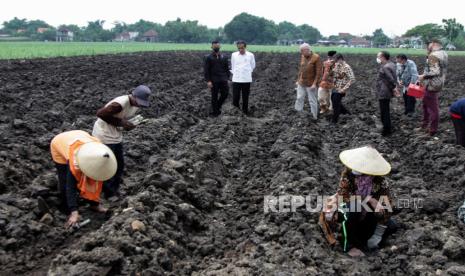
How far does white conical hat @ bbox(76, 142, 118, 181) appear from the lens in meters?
5.27

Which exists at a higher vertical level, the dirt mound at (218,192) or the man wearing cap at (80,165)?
the man wearing cap at (80,165)

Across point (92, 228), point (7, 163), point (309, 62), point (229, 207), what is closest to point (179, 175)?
point (229, 207)

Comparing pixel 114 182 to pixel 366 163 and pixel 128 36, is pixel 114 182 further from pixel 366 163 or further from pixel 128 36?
pixel 128 36

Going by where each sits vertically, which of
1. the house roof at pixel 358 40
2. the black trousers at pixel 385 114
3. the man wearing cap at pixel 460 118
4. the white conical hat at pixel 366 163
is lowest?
the house roof at pixel 358 40

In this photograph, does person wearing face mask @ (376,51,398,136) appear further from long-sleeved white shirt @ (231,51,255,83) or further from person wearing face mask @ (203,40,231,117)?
person wearing face mask @ (203,40,231,117)

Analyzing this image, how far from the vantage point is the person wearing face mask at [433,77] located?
31.6 ft

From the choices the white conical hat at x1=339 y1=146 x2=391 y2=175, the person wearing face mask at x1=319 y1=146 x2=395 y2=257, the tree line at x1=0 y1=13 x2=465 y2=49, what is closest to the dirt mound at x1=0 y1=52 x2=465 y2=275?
the person wearing face mask at x1=319 y1=146 x2=395 y2=257

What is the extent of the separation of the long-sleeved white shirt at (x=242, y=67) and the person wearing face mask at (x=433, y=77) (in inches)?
147

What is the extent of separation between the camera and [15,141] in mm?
8656

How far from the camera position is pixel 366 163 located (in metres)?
5.15

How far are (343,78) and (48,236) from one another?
23.8 ft

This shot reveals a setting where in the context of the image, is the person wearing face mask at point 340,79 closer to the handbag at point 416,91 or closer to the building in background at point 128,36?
the handbag at point 416,91

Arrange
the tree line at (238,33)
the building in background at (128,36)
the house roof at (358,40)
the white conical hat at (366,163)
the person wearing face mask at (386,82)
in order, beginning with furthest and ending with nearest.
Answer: the house roof at (358,40) → the building in background at (128,36) → the tree line at (238,33) → the person wearing face mask at (386,82) → the white conical hat at (366,163)

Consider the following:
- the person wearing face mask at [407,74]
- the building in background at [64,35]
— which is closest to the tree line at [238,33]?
the building in background at [64,35]
